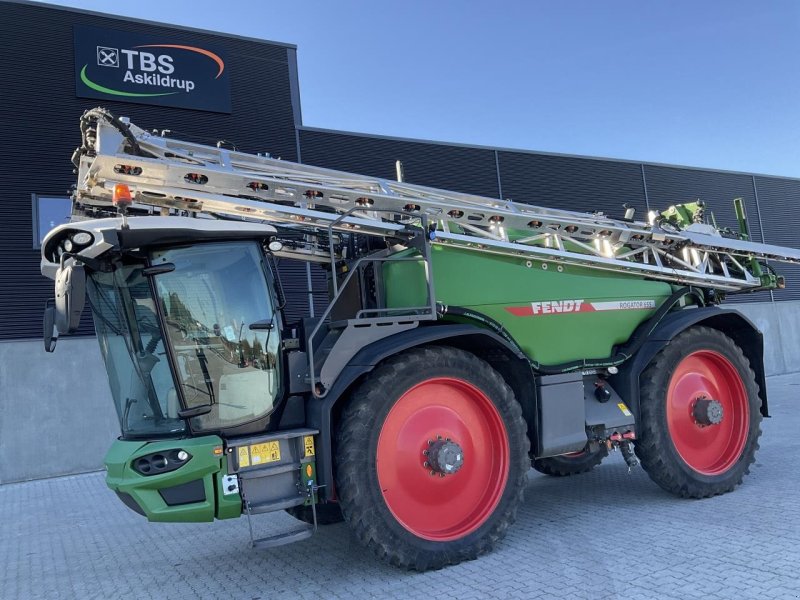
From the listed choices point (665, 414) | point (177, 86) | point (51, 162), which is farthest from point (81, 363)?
point (665, 414)

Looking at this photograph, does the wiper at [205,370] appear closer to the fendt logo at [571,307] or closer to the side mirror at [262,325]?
the side mirror at [262,325]

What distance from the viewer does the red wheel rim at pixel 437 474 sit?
4.33 m

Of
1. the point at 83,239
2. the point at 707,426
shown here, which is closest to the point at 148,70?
the point at 83,239

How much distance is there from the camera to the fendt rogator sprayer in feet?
12.9

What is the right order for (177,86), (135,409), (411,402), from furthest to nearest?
(177,86), (411,402), (135,409)

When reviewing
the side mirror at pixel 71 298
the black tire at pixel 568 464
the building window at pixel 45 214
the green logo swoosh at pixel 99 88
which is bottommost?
the black tire at pixel 568 464

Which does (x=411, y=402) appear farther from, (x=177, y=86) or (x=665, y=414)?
(x=177, y=86)

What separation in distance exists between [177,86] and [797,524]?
12.1 meters

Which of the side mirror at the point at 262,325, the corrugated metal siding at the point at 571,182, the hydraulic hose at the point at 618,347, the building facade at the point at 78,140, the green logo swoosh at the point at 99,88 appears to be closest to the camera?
the side mirror at the point at 262,325

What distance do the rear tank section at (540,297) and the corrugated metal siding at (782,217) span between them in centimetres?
1737

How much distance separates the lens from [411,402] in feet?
14.6

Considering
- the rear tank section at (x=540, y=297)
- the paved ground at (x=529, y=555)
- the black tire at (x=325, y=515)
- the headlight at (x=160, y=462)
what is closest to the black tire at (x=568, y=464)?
the paved ground at (x=529, y=555)

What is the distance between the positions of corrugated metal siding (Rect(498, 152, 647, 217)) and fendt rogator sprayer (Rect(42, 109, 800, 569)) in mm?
10122

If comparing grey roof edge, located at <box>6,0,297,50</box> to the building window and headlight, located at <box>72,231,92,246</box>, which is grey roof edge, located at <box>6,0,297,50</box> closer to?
the building window
